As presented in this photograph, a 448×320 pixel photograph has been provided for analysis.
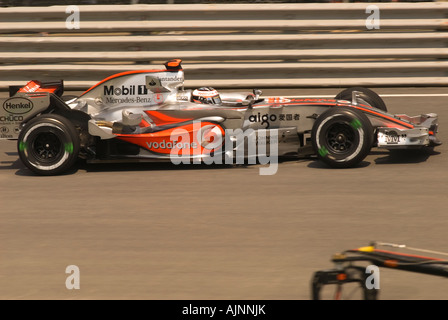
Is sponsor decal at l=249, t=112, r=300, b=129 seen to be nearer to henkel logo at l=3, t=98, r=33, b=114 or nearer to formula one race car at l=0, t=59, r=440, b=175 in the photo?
formula one race car at l=0, t=59, r=440, b=175

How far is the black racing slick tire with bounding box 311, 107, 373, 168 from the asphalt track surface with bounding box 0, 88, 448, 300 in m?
0.14

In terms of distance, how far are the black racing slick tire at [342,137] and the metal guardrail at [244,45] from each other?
3.45m

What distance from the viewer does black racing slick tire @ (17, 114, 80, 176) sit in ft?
22.7

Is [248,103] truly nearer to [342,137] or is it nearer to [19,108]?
[342,137]

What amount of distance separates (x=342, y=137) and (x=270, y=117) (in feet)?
2.46

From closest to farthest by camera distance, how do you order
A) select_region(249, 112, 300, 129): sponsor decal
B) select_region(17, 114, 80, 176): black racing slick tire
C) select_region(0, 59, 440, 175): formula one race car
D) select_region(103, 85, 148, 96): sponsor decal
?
select_region(0, 59, 440, 175): formula one race car, select_region(17, 114, 80, 176): black racing slick tire, select_region(249, 112, 300, 129): sponsor decal, select_region(103, 85, 148, 96): sponsor decal

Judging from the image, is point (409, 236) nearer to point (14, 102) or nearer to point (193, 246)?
point (193, 246)

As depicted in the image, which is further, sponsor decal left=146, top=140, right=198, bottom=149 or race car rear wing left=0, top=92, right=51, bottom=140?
race car rear wing left=0, top=92, right=51, bottom=140

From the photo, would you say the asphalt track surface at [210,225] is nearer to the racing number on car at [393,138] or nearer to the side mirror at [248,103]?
the racing number on car at [393,138]

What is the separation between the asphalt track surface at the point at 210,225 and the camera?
434cm

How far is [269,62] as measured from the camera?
10.2 meters

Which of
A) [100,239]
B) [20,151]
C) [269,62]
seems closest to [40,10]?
[269,62]

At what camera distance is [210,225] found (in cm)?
539

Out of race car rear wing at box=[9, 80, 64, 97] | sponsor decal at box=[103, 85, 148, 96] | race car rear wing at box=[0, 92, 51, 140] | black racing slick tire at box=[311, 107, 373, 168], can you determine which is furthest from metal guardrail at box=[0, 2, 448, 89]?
black racing slick tire at box=[311, 107, 373, 168]
